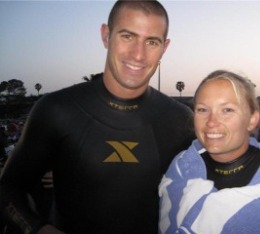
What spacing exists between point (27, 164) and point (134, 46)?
115 cm

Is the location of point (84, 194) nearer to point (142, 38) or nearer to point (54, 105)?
point (54, 105)

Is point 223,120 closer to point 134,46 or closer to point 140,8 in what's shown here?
point 134,46

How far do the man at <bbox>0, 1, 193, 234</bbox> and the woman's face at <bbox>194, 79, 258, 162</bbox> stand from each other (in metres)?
0.46

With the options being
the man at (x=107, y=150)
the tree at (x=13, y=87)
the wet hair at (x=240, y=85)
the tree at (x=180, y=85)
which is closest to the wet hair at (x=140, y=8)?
the man at (x=107, y=150)

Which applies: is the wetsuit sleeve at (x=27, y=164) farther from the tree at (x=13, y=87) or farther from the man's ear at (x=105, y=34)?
the tree at (x=13, y=87)

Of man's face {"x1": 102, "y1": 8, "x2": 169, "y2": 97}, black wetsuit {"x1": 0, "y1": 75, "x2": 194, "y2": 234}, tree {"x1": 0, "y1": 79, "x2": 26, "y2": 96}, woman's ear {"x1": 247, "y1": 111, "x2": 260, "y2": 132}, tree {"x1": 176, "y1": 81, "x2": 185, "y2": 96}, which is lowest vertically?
tree {"x1": 0, "y1": 79, "x2": 26, "y2": 96}

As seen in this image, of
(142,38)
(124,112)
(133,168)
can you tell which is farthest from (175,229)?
(142,38)

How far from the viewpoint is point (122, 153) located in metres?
2.37

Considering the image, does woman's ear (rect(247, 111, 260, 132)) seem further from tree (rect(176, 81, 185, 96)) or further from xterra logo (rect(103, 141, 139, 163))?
tree (rect(176, 81, 185, 96))

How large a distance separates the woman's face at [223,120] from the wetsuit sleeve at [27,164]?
42.2 inches

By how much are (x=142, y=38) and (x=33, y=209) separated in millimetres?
1431

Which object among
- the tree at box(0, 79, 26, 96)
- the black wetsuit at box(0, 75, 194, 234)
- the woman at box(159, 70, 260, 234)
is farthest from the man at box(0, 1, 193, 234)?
the tree at box(0, 79, 26, 96)

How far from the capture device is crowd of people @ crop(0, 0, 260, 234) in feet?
6.97

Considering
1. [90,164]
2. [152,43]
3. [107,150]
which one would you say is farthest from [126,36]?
[90,164]
